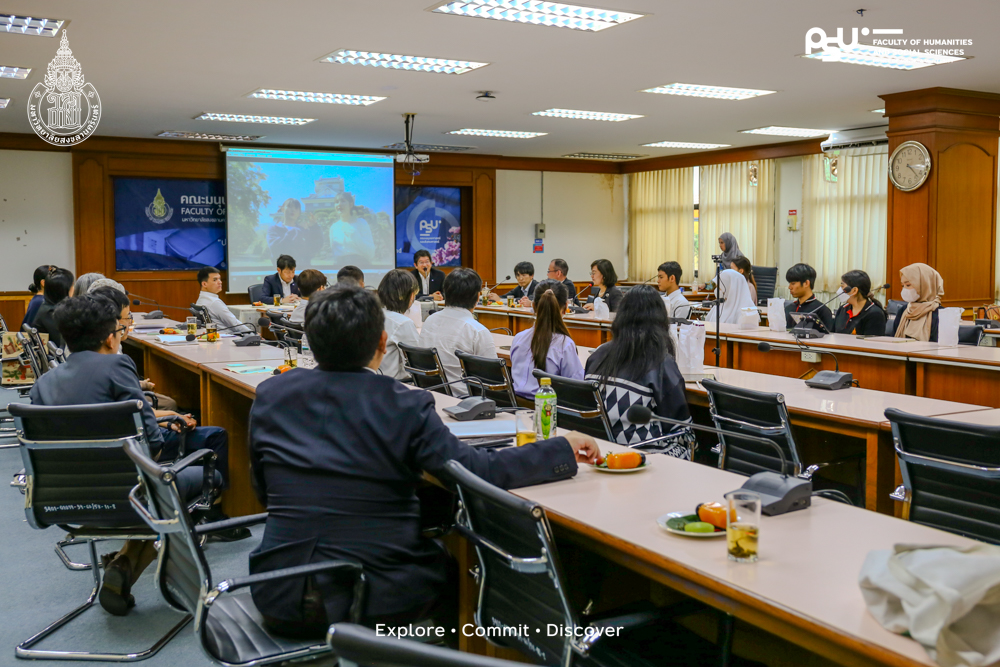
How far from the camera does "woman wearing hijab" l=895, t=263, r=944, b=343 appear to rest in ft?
19.6

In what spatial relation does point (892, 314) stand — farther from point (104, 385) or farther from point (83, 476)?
point (83, 476)

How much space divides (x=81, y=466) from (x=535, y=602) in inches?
72.2

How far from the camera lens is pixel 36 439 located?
2.76 metres

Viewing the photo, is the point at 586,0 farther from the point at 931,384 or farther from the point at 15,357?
the point at 15,357

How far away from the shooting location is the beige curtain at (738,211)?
11609mm

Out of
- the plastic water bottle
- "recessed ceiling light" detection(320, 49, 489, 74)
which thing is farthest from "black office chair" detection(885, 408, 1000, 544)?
"recessed ceiling light" detection(320, 49, 489, 74)

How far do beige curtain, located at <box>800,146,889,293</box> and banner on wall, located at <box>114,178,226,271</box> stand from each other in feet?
25.8

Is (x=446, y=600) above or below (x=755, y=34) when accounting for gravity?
below

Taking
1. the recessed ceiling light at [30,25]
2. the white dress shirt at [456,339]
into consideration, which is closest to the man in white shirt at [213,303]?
the recessed ceiling light at [30,25]

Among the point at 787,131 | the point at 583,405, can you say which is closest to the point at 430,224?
the point at 787,131

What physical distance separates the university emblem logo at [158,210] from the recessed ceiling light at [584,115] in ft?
17.2

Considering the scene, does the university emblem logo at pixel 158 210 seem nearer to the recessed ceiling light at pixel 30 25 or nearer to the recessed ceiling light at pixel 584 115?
the recessed ceiling light at pixel 584 115

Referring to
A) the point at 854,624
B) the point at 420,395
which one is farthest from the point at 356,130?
the point at 854,624

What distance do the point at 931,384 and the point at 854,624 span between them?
3.94 meters
